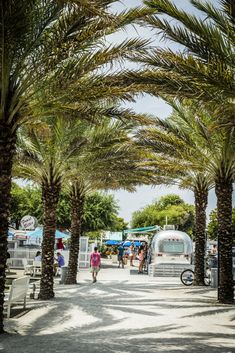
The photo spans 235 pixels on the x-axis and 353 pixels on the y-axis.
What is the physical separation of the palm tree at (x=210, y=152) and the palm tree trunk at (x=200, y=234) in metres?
2.59

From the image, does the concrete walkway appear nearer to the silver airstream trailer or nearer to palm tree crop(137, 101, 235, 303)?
palm tree crop(137, 101, 235, 303)

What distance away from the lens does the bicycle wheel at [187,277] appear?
63.6 ft

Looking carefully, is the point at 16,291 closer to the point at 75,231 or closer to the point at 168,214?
the point at 75,231

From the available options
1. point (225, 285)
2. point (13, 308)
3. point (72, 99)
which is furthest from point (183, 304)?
point (72, 99)

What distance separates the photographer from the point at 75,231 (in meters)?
19.2

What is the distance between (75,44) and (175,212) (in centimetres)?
6583

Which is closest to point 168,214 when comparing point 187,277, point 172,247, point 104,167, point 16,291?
point 172,247

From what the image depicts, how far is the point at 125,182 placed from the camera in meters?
21.1

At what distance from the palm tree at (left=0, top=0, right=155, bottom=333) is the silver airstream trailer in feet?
53.3

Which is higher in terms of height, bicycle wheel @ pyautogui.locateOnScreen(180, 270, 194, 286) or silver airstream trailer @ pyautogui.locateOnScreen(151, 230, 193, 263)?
silver airstream trailer @ pyautogui.locateOnScreen(151, 230, 193, 263)

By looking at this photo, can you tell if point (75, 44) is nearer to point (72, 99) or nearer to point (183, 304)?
point (72, 99)

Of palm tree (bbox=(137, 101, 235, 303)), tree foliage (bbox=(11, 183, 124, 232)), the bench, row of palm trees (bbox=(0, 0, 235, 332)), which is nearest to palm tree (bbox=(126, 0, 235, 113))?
row of palm trees (bbox=(0, 0, 235, 332))

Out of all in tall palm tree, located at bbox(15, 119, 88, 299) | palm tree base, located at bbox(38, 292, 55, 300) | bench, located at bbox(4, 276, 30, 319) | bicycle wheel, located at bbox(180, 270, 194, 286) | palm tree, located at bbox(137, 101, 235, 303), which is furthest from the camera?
bicycle wheel, located at bbox(180, 270, 194, 286)

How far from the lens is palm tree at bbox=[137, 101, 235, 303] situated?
13.5m
